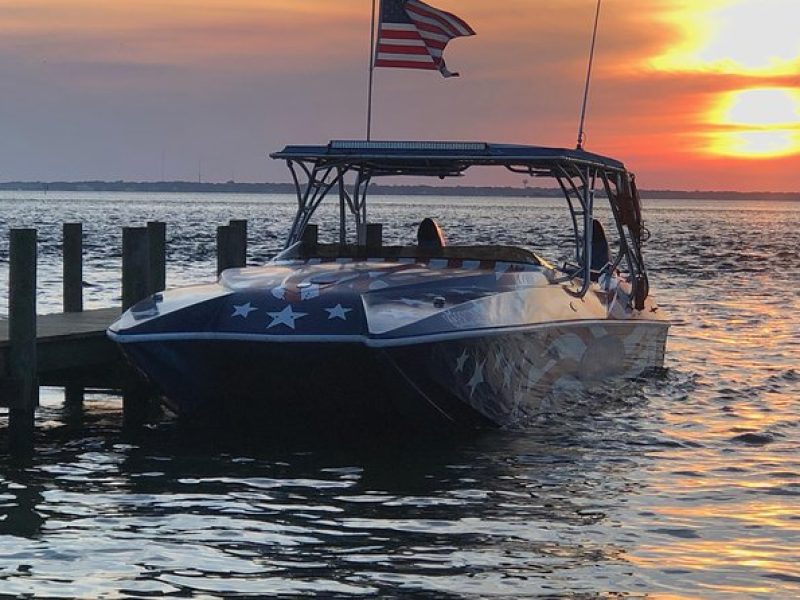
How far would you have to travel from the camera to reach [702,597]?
839 cm

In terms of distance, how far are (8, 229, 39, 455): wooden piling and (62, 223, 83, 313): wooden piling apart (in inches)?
152

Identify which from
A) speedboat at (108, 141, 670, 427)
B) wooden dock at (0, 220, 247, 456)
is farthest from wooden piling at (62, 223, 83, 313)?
speedboat at (108, 141, 670, 427)

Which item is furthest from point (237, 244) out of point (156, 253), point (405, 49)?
point (405, 49)

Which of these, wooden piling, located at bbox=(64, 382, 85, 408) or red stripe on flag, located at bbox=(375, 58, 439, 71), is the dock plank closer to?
wooden piling, located at bbox=(64, 382, 85, 408)

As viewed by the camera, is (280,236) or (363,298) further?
(280,236)

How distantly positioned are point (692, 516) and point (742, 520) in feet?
1.08

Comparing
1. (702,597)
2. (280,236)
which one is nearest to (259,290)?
(702,597)

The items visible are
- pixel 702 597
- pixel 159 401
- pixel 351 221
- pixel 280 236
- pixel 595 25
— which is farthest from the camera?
pixel 280 236

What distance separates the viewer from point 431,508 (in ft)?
34.7

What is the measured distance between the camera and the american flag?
50.5ft

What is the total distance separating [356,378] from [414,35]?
16.3 feet

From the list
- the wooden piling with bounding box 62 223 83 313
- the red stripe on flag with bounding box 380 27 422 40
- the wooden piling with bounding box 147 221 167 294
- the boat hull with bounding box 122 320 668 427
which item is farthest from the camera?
the wooden piling with bounding box 62 223 83 313

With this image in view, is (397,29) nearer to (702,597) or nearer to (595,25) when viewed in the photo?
(595,25)

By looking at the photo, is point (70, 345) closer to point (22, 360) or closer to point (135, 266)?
point (22, 360)
